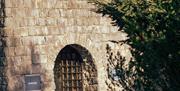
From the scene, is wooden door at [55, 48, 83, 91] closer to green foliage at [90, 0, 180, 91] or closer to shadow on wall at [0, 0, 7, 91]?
shadow on wall at [0, 0, 7, 91]

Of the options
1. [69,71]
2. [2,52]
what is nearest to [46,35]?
[2,52]

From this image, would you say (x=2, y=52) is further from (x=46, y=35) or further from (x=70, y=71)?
(x=70, y=71)

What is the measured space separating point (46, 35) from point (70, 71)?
135 cm

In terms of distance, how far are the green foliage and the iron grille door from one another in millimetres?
6476

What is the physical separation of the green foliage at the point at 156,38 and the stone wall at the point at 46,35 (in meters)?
4.89

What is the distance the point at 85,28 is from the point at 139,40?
21.2ft

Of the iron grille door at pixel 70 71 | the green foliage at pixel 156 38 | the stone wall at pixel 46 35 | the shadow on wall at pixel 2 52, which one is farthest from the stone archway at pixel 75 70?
the green foliage at pixel 156 38

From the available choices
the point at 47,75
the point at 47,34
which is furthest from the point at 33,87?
the point at 47,34

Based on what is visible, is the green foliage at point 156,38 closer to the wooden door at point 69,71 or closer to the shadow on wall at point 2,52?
the shadow on wall at point 2,52

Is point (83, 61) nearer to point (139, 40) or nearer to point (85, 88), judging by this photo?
point (85, 88)

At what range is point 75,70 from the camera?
418 inches

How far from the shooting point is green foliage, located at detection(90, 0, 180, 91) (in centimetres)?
370

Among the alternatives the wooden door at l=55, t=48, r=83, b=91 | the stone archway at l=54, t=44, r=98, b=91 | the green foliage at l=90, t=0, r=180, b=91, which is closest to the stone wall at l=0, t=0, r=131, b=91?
the stone archway at l=54, t=44, r=98, b=91

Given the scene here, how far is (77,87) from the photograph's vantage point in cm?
1063
